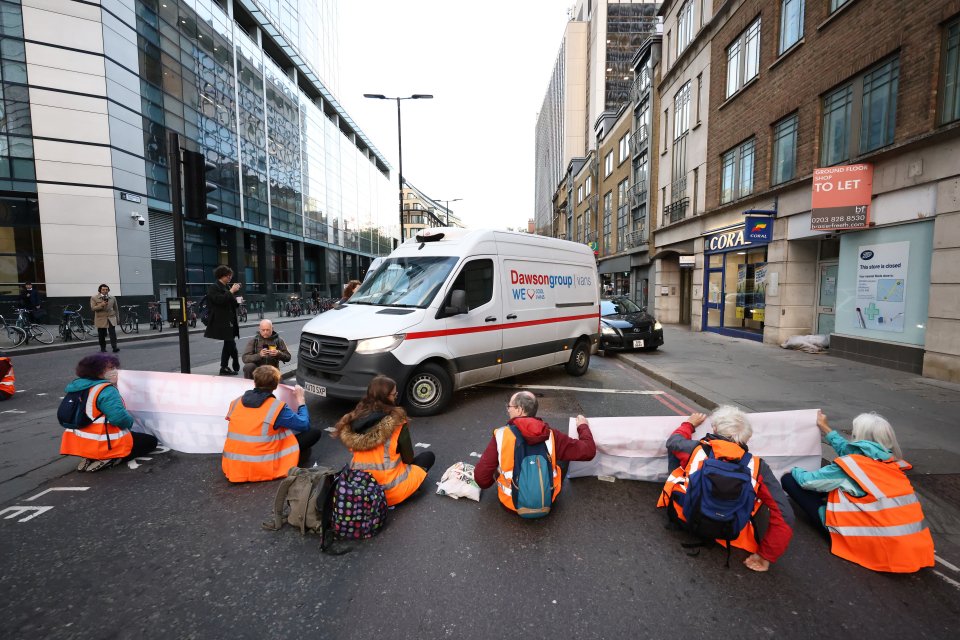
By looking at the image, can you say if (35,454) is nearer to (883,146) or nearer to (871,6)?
(883,146)

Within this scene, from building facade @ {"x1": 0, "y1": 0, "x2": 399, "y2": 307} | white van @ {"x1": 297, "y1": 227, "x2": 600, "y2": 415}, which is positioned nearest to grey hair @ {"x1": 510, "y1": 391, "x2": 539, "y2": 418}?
white van @ {"x1": 297, "y1": 227, "x2": 600, "y2": 415}

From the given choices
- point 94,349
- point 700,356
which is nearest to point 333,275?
point 94,349

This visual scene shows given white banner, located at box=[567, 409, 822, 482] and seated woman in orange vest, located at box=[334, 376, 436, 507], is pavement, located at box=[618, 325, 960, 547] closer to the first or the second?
white banner, located at box=[567, 409, 822, 482]

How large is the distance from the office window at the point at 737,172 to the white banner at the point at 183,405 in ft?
49.0

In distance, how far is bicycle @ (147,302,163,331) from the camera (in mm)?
17984

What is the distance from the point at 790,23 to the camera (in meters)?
11.9

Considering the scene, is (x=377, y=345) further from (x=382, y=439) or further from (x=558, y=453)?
(x=558, y=453)

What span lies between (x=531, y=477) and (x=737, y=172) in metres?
15.2

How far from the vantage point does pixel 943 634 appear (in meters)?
2.21

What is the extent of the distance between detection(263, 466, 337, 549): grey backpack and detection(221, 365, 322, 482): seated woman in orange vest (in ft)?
2.23

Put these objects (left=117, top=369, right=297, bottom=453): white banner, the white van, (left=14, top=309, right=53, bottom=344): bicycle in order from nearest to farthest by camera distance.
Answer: (left=117, top=369, right=297, bottom=453): white banner
the white van
(left=14, top=309, right=53, bottom=344): bicycle

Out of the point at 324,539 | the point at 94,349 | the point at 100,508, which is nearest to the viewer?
the point at 324,539

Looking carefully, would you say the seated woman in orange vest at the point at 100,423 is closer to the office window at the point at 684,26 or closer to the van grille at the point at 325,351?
the van grille at the point at 325,351

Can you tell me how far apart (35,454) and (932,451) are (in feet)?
29.8
